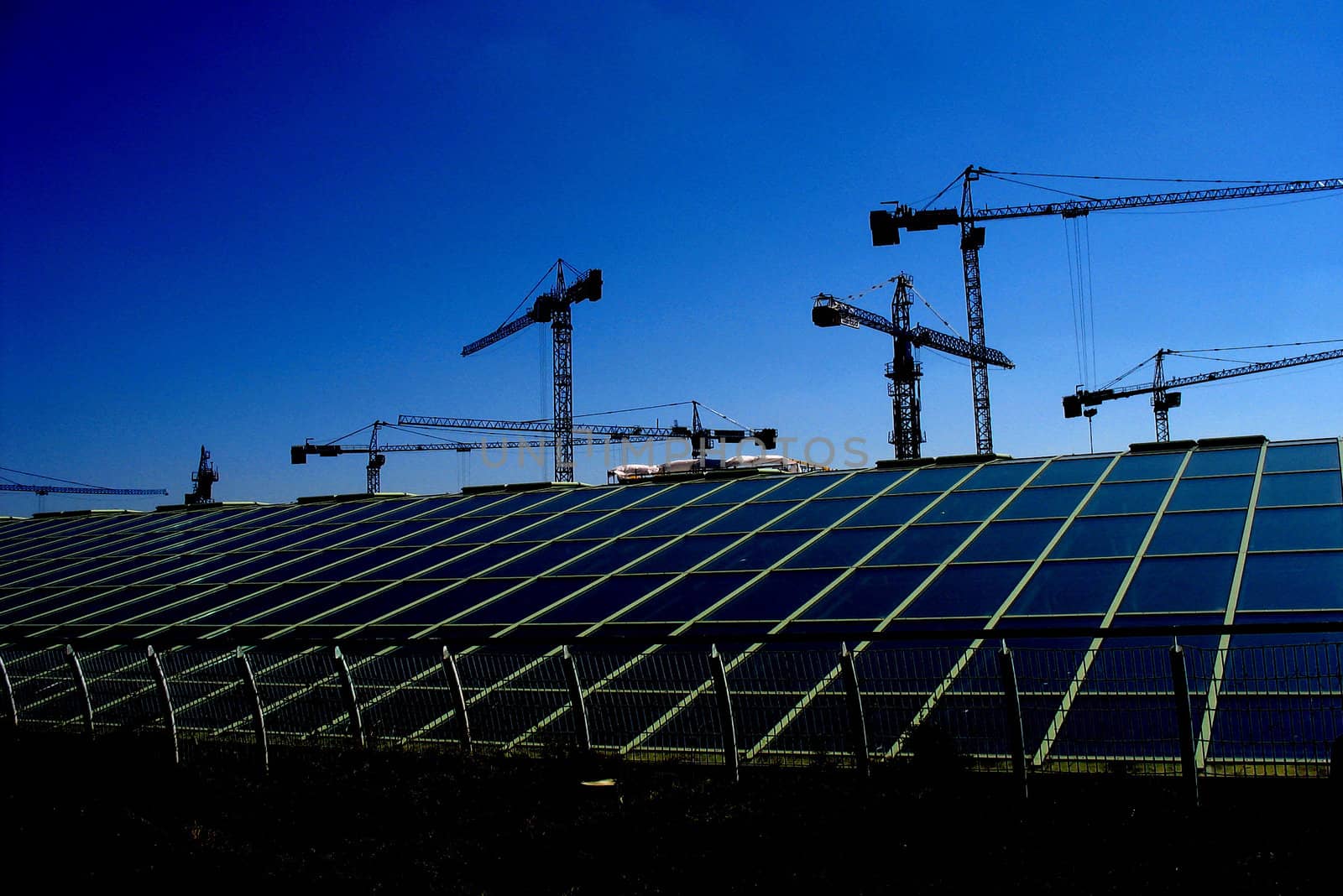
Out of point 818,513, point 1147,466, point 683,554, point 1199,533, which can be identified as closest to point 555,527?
point 683,554

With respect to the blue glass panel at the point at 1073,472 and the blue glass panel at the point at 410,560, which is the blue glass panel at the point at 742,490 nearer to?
the blue glass panel at the point at 410,560

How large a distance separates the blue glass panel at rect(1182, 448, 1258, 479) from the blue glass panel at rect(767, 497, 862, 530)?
879 cm

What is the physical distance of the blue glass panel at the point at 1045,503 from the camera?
2377 cm

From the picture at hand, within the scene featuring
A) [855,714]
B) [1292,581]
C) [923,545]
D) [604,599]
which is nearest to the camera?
[855,714]

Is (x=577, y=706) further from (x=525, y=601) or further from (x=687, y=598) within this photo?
(x=525, y=601)

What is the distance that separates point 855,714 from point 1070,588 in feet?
22.7

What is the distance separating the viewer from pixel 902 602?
19.5 metres

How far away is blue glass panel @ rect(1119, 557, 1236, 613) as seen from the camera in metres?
17.2

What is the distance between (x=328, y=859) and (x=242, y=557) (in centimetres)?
2388

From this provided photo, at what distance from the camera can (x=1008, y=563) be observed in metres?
20.6

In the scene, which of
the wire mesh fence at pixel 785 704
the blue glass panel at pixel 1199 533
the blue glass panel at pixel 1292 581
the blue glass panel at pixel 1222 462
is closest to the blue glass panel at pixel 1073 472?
the blue glass panel at pixel 1222 462

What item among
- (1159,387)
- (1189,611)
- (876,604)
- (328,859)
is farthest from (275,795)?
Answer: (1159,387)

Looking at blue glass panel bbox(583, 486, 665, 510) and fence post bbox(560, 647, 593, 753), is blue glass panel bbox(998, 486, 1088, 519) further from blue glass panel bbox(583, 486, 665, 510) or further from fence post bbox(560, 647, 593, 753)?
blue glass panel bbox(583, 486, 665, 510)

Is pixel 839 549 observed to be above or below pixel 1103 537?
below
